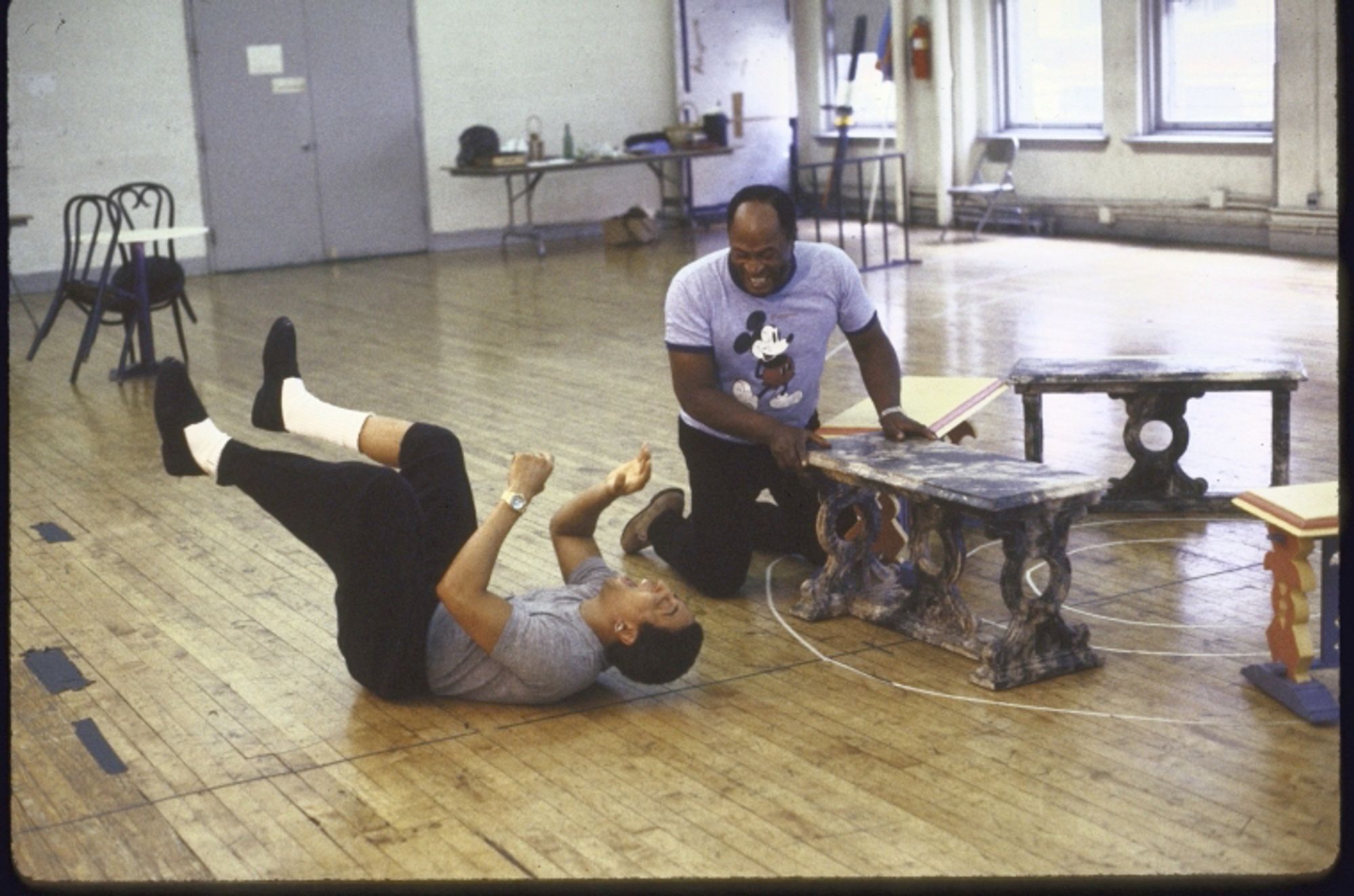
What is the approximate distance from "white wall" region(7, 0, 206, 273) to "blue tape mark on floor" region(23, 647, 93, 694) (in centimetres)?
824

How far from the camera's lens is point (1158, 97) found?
11594 mm

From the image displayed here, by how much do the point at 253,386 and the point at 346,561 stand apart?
4.75 meters

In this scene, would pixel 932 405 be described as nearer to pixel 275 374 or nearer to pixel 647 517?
pixel 647 517

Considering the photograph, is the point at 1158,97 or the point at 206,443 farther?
the point at 1158,97

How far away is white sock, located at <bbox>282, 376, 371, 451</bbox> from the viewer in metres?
3.88

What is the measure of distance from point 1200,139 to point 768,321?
310 inches

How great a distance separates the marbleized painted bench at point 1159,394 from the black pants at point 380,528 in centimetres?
191

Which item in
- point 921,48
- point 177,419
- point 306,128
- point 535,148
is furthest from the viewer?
point 535,148

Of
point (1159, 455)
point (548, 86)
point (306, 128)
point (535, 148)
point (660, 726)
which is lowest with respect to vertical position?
point (660, 726)

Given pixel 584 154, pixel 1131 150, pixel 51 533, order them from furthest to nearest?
pixel 584 154 → pixel 1131 150 → pixel 51 533

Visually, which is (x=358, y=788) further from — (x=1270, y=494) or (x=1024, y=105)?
(x=1024, y=105)

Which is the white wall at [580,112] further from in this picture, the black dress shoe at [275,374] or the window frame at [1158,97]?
the black dress shoe at [275,374]

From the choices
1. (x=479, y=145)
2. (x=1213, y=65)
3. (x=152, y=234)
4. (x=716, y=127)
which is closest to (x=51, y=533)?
(x=152, y=234)

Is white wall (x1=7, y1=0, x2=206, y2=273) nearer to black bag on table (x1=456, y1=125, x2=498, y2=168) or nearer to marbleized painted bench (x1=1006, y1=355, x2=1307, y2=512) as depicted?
black bag on table (x1=456, y1=125, x2=498, y2=168)
